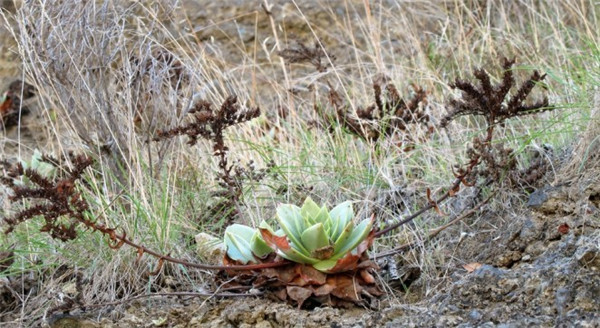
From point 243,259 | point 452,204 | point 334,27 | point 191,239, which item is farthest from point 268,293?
point 334,27

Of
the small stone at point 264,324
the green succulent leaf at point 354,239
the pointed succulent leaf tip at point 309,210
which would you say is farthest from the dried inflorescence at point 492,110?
the small stone at point 264,324

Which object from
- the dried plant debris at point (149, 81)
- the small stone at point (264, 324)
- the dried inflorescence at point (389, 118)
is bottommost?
the small stone at point (264, 324)

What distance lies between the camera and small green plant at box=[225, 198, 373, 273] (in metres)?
2.80

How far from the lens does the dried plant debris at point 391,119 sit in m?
4.14

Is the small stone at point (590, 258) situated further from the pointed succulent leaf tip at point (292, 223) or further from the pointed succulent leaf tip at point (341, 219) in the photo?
the pointed succulent leaf tip at point (292, 223)

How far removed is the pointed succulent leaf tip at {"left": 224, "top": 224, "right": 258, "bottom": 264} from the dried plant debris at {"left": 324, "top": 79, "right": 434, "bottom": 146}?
3.74 feet

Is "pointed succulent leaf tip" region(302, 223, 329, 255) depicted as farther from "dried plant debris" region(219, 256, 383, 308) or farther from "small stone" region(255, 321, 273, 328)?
"small stone" region(255, 321, 273, 328)

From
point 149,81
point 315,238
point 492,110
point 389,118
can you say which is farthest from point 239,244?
point 389,118

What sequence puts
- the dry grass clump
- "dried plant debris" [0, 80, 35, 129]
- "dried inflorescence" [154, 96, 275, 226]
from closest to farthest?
"dried inflorescence" [154, 96, 275, 226] < the dry grass clump < "dried plant debris" [0, 80, 35, 129]

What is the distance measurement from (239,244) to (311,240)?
301 mm

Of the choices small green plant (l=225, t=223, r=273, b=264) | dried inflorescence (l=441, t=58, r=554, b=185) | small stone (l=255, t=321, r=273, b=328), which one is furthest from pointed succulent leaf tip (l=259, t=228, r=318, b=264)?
dried inflorescence (l=441, t=58, r=554, b=185)

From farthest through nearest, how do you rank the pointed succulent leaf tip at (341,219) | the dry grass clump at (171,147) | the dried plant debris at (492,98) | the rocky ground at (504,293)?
the dry grass clump at (171,147)
the dried plant debris at (492,98)
the pointed succulent leaf tip at (341,219)
the rocky ground at (504,293)

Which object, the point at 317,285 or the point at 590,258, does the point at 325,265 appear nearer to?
Answer: the point at 317,285

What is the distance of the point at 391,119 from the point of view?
4.25 meters
